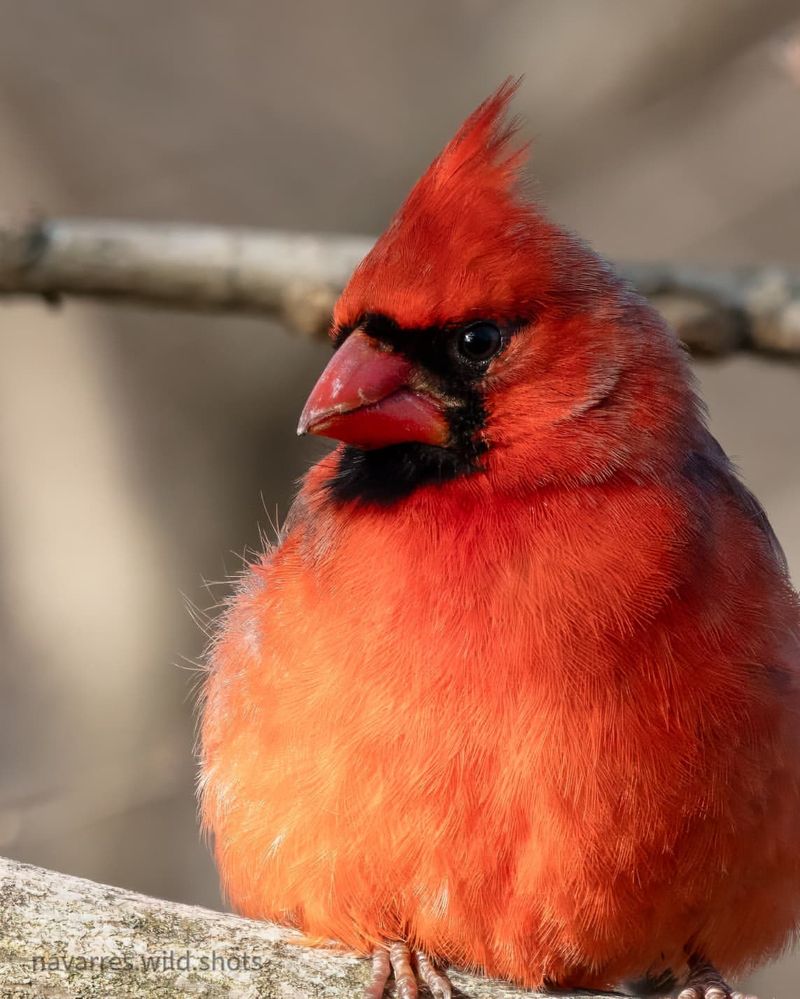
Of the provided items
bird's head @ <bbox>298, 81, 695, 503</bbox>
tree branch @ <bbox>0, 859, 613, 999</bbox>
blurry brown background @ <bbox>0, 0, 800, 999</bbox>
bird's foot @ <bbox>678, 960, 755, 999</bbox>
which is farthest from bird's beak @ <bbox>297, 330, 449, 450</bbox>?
blurry brown background @ <bbox>0, 0, 800, 999</bbox>

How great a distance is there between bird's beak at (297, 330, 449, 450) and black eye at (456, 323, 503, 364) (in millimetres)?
96

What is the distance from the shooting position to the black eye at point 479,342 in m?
2.76

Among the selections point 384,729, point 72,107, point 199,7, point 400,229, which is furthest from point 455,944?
point 199,7

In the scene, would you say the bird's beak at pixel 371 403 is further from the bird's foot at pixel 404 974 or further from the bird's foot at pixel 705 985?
the bird's foot at pixel 705 985

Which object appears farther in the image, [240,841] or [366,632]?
[240,841]

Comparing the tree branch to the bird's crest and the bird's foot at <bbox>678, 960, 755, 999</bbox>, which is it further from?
the bird's crest

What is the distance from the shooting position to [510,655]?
2.63 m

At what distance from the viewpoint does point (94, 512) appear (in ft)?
20.7

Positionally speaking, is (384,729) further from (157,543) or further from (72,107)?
(72,107)

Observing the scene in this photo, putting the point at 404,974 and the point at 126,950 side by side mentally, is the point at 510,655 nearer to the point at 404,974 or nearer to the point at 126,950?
the point at 404,974

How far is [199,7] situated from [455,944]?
18.8 feet

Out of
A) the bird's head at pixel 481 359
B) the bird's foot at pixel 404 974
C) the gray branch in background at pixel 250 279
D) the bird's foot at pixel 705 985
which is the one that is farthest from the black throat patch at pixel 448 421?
the bird's foot at pixel 705 985

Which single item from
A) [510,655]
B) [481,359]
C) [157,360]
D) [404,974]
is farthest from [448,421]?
[157,360]

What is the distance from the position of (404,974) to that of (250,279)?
164 cm
